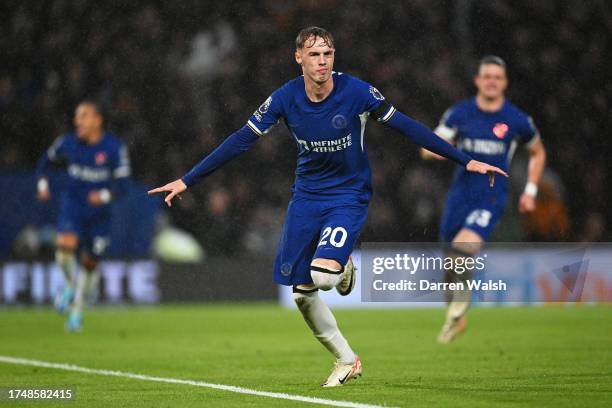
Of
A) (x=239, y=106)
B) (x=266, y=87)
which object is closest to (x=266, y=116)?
(x=239, y=106)

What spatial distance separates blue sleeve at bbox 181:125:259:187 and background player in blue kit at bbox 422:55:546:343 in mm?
4244

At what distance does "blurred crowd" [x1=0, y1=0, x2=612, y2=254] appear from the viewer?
19281 mm

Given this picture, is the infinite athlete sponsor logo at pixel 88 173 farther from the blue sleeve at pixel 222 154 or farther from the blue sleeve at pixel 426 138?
the blue sleeve at pixel 426 138

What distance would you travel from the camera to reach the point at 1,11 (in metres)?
20.2

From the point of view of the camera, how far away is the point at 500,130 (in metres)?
11.8

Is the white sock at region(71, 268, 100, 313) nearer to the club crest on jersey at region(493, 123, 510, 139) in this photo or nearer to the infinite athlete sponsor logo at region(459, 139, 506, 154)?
the infinite athlete sponsor logo at region(459, 139, 506, 154)

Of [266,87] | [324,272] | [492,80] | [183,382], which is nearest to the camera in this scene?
[324,272]

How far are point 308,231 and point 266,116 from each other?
77 cm

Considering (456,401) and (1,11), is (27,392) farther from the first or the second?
(1,11)

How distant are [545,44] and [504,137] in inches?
356

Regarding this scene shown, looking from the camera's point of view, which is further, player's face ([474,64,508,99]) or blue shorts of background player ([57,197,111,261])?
blue shorts of background player ([57,197,111,261])

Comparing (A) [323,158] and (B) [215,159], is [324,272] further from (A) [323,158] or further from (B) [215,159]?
(B) [215,159]

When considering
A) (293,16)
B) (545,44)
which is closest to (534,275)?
(545,44)

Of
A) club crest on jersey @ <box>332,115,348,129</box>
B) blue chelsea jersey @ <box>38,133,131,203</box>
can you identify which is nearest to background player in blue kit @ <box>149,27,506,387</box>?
club crest on jersey @ <box>332,115,348,129</box>
